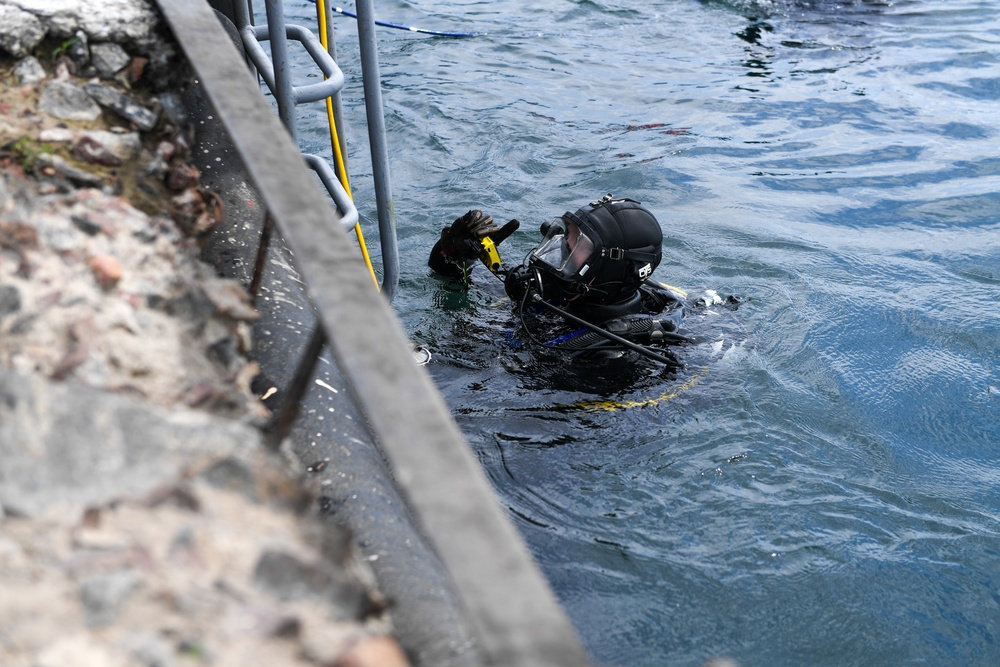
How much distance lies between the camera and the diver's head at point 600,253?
3857 mm

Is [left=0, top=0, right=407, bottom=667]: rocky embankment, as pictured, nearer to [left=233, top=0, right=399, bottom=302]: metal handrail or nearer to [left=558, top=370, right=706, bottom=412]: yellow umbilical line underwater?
[left=233, top=0, right=399, bottom=302]: metal handrail

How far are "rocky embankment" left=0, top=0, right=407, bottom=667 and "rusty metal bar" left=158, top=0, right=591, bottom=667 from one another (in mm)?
183

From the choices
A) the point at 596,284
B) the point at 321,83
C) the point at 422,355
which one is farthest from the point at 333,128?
the point at 596,284

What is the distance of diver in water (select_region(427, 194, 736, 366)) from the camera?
3865 mm

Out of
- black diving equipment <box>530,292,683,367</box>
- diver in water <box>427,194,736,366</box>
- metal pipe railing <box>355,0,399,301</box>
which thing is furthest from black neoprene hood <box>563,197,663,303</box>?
metal pipe railing <box>355,0,399,301</box>

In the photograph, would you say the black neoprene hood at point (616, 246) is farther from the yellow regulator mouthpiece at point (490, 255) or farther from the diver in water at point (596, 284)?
the yellow regulator mouthpiece at point (490, 255)

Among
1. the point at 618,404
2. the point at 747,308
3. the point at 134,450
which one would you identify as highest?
the point at 134,450

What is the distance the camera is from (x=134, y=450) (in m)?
1.17

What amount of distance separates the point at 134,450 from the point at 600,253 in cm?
286

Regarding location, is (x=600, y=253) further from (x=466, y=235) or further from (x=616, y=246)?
(x=466, y=235)

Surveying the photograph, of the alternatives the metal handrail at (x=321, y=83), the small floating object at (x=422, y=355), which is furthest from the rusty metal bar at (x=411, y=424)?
the small floating object at (x=422, y=355)

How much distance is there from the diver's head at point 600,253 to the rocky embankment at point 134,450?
2.24 meters

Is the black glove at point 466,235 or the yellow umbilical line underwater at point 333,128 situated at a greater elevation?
the yellow umbilical line underwater at point 333,128

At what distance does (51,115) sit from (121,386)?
83cm
